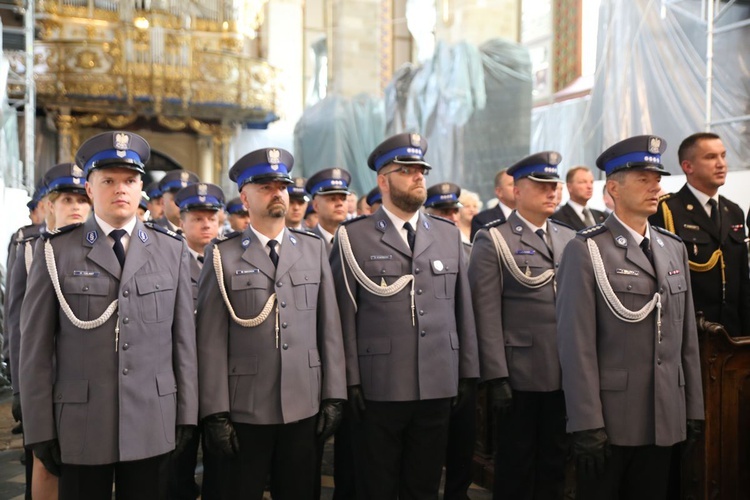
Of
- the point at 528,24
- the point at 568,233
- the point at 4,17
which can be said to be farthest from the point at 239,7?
the point at 568,233

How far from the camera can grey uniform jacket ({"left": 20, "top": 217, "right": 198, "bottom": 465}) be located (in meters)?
2.41

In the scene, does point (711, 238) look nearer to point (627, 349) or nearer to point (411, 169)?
point (627, 349)

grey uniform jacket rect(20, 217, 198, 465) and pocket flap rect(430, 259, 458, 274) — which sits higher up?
pocket flap rect(430, 259, 458, 274)

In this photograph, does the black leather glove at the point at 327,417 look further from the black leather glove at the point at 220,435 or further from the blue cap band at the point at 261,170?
the blue cap band at the point at 261,170

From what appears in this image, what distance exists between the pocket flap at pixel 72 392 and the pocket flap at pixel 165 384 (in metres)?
0.22

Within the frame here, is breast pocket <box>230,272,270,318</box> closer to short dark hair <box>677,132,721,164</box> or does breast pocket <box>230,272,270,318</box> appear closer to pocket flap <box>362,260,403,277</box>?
pocket flap <box>362,260,403,277</box>

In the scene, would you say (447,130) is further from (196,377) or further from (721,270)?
(196,377)

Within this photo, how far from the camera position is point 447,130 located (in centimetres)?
1046

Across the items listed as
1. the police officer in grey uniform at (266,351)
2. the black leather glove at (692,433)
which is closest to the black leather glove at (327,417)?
the police officer in grey uniform at (266,351)

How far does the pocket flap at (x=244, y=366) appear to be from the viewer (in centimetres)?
274

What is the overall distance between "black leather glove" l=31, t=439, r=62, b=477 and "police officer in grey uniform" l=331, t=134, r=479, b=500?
1.07 metres

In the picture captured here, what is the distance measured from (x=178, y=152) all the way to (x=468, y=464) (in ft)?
42.8

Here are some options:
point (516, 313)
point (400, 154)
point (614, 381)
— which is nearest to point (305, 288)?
point (400, 154)

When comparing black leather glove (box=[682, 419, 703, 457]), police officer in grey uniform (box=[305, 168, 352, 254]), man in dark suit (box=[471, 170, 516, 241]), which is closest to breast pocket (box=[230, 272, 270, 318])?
black leather glove (box=[682, 419, 703, 457])
